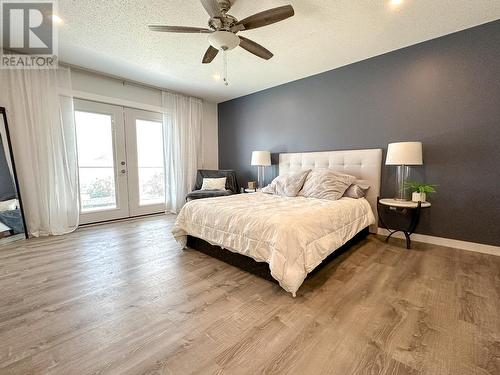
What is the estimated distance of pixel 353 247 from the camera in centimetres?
286

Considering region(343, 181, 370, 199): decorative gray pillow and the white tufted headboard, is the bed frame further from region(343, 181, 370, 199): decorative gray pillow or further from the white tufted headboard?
region(343, 181, 370, 199): decorative gray pillow

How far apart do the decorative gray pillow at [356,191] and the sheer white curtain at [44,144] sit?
4281 millimetres

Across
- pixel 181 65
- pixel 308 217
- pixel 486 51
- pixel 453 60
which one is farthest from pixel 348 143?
pixel 181 65

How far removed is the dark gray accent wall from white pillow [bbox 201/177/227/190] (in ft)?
6.75

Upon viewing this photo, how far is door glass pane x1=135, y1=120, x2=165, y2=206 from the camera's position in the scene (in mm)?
4543

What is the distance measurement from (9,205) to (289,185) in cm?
396

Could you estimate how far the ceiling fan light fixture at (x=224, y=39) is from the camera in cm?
202

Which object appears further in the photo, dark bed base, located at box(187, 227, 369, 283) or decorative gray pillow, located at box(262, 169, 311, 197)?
decorative gray pillow, located at box(262, 169, 311, 197)

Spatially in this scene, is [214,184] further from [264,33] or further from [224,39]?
[224,39]

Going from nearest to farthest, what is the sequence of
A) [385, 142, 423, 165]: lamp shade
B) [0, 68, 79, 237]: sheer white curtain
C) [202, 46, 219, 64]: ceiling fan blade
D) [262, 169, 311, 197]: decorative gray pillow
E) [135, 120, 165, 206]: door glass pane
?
[202, 46, 219, 64]: ceiling fan blade, [385, 142, 423, 165]: lamp shade, [0, 68, 79, 237]: sheer white curtain, [262, 169, 311, 197]: decorative gray pillow, [135, 120, 165, 206]: door glass pane

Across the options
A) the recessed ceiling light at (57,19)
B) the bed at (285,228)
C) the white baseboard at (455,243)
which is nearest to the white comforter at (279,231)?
the bed at (285,228)

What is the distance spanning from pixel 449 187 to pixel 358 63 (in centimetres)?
217

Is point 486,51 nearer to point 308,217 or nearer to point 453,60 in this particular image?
point 453,60

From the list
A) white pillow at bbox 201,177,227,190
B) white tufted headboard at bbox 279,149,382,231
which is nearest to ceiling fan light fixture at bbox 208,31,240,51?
white tufted headboard at bbox 279,149,382,231
